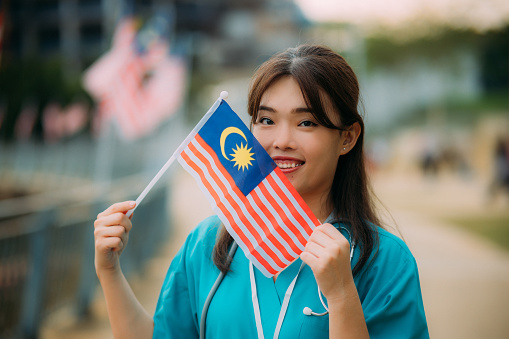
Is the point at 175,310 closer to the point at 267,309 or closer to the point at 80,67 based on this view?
the point at 267,309

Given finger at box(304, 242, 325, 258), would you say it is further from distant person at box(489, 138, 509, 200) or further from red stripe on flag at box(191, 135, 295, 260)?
distant person at box(489, 138, 509, 200)

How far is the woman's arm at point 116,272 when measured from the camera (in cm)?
193

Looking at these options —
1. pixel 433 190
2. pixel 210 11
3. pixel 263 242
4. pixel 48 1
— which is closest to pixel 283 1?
pixel 210 11

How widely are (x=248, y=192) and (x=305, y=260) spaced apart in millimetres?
471

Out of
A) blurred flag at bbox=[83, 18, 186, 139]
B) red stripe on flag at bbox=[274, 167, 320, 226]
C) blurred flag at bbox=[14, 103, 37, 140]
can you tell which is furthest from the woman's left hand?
blurred flag at bbox=[14, 103, 37, 140]

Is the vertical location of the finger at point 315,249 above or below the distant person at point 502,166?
below

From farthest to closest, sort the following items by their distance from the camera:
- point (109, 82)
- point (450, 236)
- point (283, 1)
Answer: point (283, 1) < point (450, 236) < point (109, 82)

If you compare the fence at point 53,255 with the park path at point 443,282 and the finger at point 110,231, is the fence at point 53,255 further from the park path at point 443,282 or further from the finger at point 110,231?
the finger at point 110,231

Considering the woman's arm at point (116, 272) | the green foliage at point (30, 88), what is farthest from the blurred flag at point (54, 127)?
the woman's arm at point (116, 272)

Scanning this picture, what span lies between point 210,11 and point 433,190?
53765 mm

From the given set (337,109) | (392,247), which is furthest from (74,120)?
(392,247)

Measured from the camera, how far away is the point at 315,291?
6.07 feet

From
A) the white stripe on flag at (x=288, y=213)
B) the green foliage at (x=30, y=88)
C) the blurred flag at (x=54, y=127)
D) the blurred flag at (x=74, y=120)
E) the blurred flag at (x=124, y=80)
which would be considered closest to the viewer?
the white stripe on flag at (x=288, y=213)

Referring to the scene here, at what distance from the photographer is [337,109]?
6.36 feet
